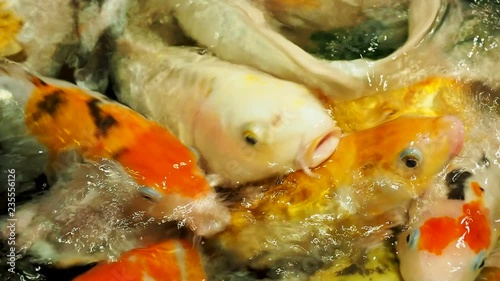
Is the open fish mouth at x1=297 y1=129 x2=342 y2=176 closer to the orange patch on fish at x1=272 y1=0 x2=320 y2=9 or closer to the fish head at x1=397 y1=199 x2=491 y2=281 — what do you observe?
the fish head at x1=397 y1=199 x2=491 y2=281

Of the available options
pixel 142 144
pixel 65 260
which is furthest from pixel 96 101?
pixel 65 260

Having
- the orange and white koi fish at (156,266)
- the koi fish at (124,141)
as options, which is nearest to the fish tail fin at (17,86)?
the koi fish at (124,141)

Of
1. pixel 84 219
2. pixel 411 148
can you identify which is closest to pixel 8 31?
pixel 84 219

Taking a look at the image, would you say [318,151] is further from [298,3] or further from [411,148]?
[298,3]

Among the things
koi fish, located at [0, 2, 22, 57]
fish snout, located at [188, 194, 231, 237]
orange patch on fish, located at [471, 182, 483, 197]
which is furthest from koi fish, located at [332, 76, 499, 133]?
koi fish, located at [0, 2, 22, 57]

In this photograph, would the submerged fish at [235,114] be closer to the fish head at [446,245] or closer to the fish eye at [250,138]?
the fish eye at [250,138]
